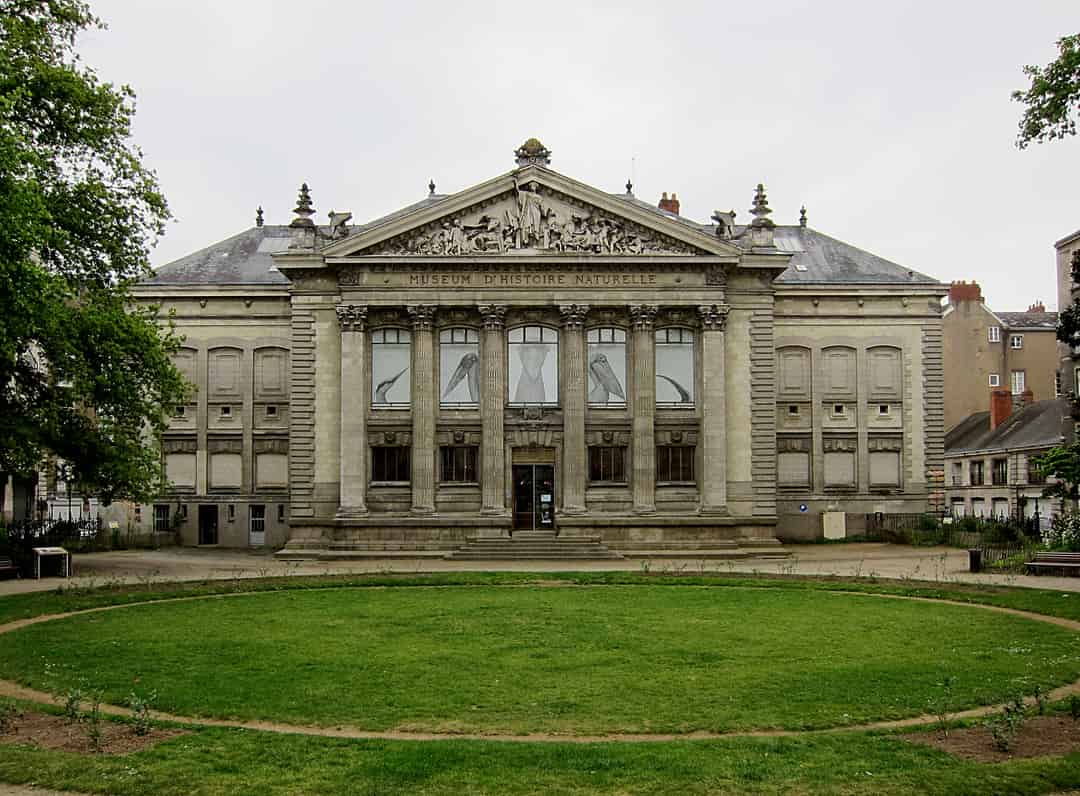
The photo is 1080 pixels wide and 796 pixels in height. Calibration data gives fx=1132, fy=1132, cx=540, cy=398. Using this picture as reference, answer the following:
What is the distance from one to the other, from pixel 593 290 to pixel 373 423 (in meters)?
11.0

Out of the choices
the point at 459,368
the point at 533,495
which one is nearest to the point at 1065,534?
the point at 533,495

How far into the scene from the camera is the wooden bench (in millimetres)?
35750

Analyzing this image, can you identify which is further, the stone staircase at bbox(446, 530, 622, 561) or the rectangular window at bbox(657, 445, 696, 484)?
the rectangular window at bbox(657, 445, 696, 484)

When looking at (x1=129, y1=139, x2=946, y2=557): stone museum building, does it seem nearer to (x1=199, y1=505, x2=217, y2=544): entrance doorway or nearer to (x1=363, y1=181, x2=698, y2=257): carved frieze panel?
(x1=363, y1=181, x2=698, y2=257): carved frieze panel

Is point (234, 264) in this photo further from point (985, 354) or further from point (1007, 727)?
point (1007, 727)

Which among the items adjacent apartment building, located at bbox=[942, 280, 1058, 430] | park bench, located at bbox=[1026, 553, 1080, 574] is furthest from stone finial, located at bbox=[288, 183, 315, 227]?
adjacent apartment building, located at bbox=[942, 280, 1058, 430]

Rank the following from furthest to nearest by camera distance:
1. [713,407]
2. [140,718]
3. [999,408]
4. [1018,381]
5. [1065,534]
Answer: [1018,381] < [999,408] < [713,407] < [1065,534] < [140,718]

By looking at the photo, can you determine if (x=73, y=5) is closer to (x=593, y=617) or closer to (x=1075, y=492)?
(x=593, y=617)

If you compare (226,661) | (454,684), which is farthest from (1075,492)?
(226,661)

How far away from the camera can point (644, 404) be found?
158ft

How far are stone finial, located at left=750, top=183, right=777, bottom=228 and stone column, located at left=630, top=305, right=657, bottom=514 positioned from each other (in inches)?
253

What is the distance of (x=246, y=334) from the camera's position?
57.4m

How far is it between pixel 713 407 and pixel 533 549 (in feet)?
32.8

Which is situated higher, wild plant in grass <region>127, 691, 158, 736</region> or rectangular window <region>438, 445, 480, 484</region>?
rectangular window <region>438, 445, 480, 484</region>
